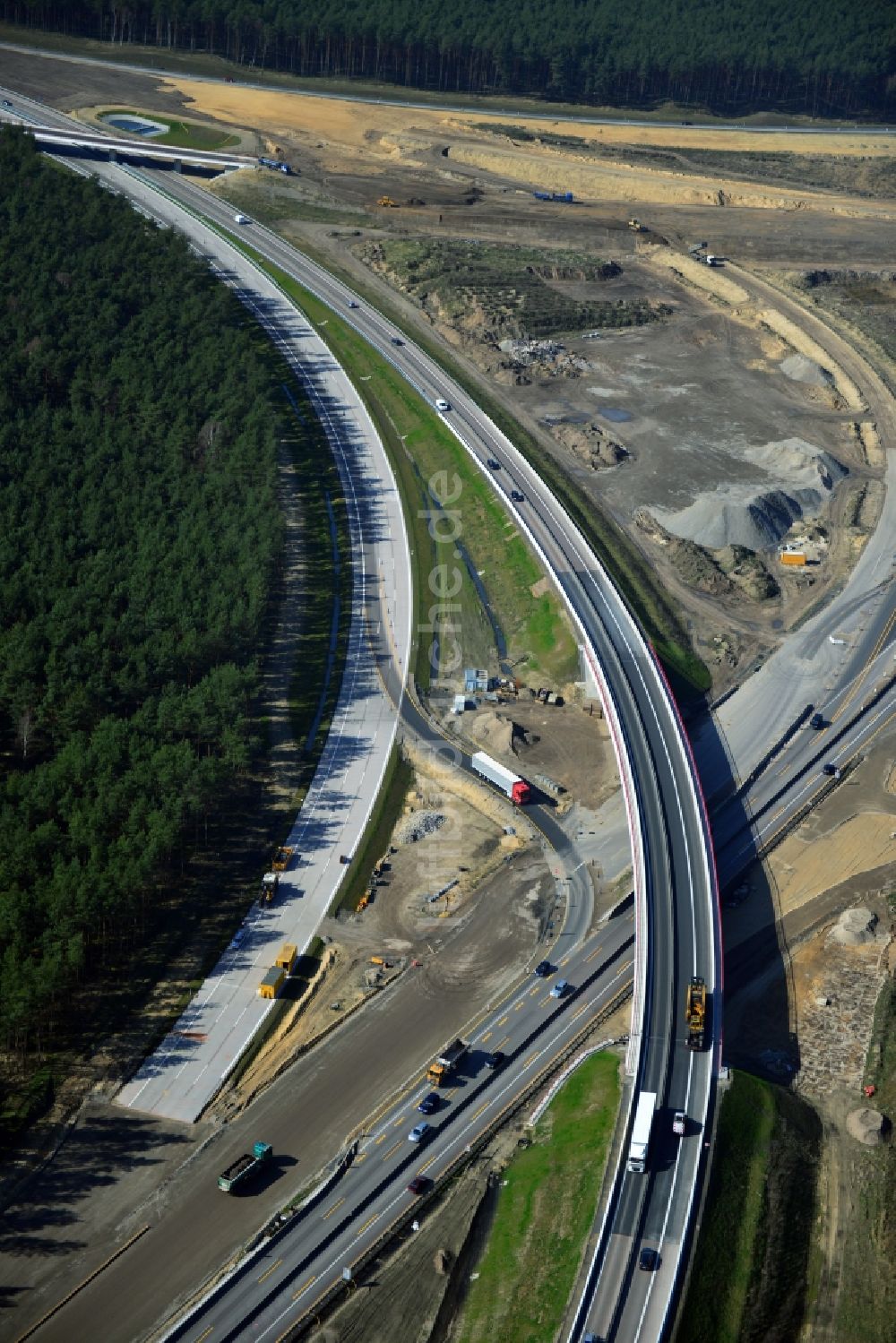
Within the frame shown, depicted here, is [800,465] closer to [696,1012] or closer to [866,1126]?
[696,1012]

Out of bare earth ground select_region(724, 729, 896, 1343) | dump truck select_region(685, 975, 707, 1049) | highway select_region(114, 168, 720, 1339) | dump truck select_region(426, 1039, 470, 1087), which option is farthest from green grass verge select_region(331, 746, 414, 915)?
bare earth ground select_region(724, 729, 896, 1343)

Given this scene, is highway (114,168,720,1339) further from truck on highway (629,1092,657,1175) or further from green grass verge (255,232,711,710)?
green grass verge (255,232,711,710)

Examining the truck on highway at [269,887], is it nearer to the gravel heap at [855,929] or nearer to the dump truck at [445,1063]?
the dump truck at [445,1063]

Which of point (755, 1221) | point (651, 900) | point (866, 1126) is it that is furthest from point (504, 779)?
point (755, 1221)

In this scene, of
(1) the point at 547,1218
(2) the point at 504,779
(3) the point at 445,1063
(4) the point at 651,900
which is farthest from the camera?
(2) the point at 504,779

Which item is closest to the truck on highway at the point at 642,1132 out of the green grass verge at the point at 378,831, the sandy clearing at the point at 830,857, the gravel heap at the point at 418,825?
the sandy clearing at the point at 830,857

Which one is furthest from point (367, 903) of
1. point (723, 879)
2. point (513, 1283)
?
point (513, 1283)
